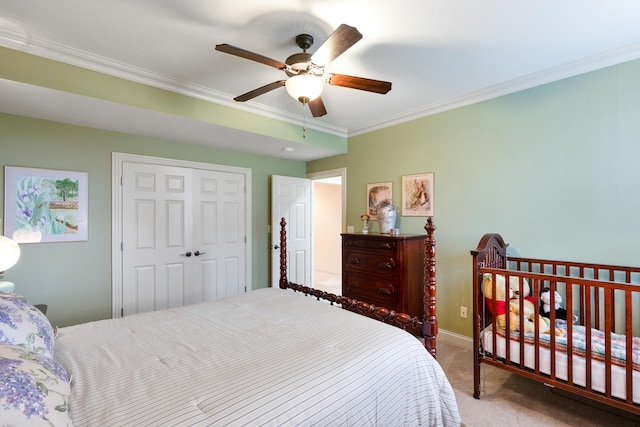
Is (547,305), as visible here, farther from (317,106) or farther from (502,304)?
(317,106)

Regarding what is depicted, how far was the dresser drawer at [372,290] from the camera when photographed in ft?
9.48

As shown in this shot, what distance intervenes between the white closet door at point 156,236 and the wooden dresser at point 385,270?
6.32 feet

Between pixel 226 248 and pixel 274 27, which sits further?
pixel 226 248

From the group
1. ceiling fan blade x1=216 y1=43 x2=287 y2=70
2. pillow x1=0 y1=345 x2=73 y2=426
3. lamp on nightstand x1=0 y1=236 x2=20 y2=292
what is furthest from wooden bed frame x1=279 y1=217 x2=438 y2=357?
lamp on nightstand x1=0 y1=236 x2=20 y2=292

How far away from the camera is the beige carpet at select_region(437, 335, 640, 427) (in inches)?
73.0

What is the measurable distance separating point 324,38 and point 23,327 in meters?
2.18

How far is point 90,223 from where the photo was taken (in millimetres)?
2873

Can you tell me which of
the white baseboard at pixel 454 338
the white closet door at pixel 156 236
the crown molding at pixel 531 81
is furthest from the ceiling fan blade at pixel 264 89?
the white baseboard at pixel 454 338

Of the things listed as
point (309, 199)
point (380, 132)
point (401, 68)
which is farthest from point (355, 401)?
point (309, 199)

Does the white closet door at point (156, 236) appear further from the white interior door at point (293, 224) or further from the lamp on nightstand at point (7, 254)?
the white interior door at point (293, 224)

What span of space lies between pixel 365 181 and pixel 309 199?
108 centimetres

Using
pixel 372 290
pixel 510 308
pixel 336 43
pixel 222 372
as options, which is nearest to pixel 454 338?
pixel 372 290

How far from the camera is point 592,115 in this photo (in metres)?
2.25

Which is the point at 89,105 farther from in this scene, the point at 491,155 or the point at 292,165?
the point at 491,155
